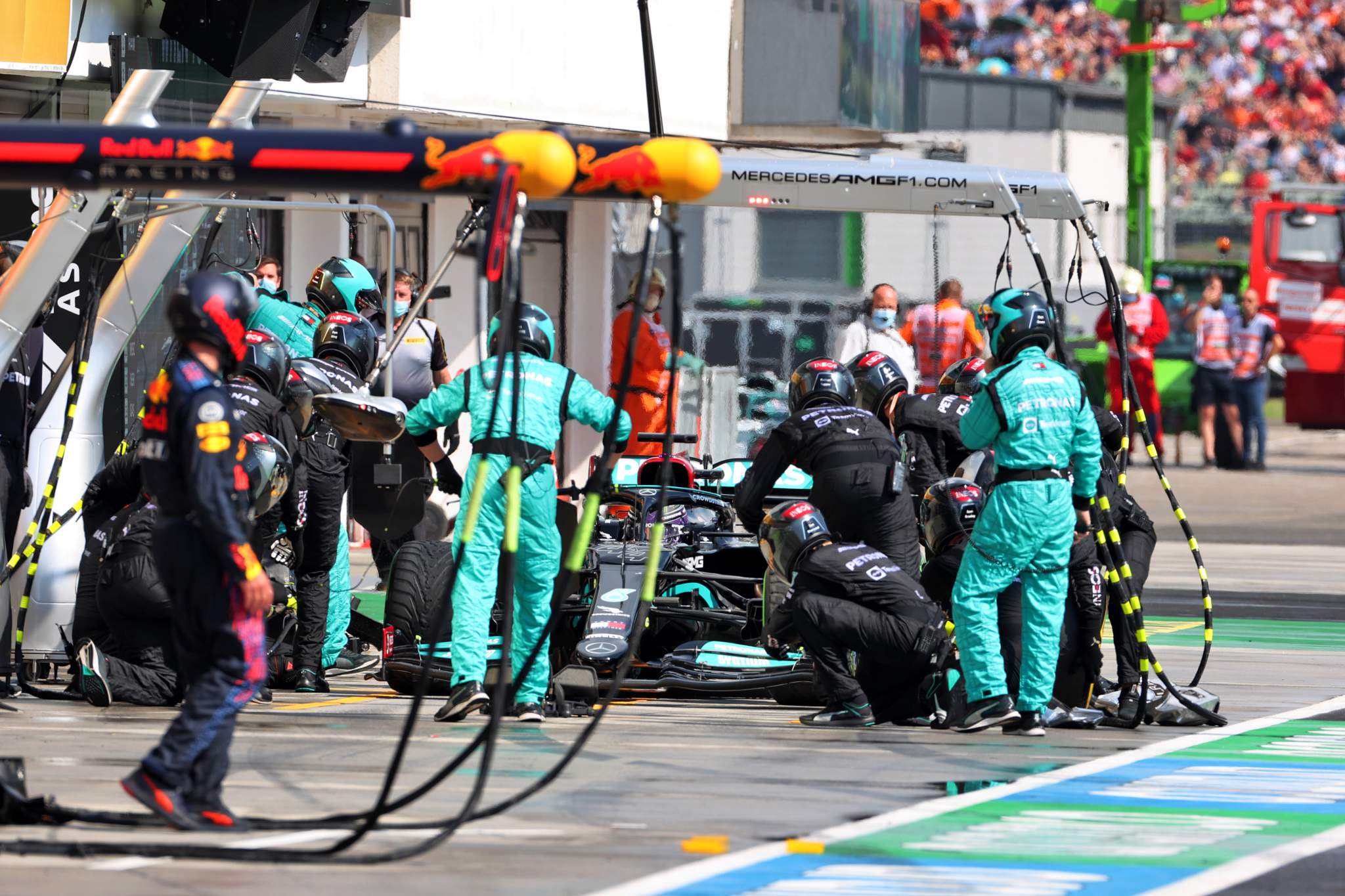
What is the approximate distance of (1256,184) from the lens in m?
41.7

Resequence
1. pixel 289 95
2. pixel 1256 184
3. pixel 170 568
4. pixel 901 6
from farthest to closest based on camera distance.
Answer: pixel 1256 184
pixel 901 6
pixel 289 95
pixel 170 568

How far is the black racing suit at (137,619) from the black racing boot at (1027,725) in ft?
13.0

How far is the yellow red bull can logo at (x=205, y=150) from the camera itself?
6910 mm

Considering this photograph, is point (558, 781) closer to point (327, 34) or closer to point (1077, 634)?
point (1077, 634)

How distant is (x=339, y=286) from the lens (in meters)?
13.0

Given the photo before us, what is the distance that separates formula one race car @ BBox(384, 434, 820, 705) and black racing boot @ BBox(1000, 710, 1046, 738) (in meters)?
1.24

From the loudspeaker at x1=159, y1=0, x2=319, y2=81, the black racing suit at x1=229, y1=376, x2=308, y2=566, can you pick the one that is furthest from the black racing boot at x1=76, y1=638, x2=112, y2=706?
the loudspeaker at x1=159, y1=0, x2=319, y2=81

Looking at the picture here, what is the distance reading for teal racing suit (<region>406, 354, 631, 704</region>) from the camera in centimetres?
1003

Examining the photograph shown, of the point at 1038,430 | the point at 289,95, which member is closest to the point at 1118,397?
the point at 289,95

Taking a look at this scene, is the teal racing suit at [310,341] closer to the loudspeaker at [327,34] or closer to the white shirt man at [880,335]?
the loudspeaker at [327,34]

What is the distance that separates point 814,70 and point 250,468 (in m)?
11.8

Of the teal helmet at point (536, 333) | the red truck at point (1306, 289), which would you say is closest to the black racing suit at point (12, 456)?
the teal helmet at point (536, 333)

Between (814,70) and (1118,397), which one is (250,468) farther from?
(1118,397)

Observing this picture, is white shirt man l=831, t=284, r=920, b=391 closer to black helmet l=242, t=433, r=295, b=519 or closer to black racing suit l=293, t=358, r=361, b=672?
black racing suit l=293, t=358, r=361, b=672
